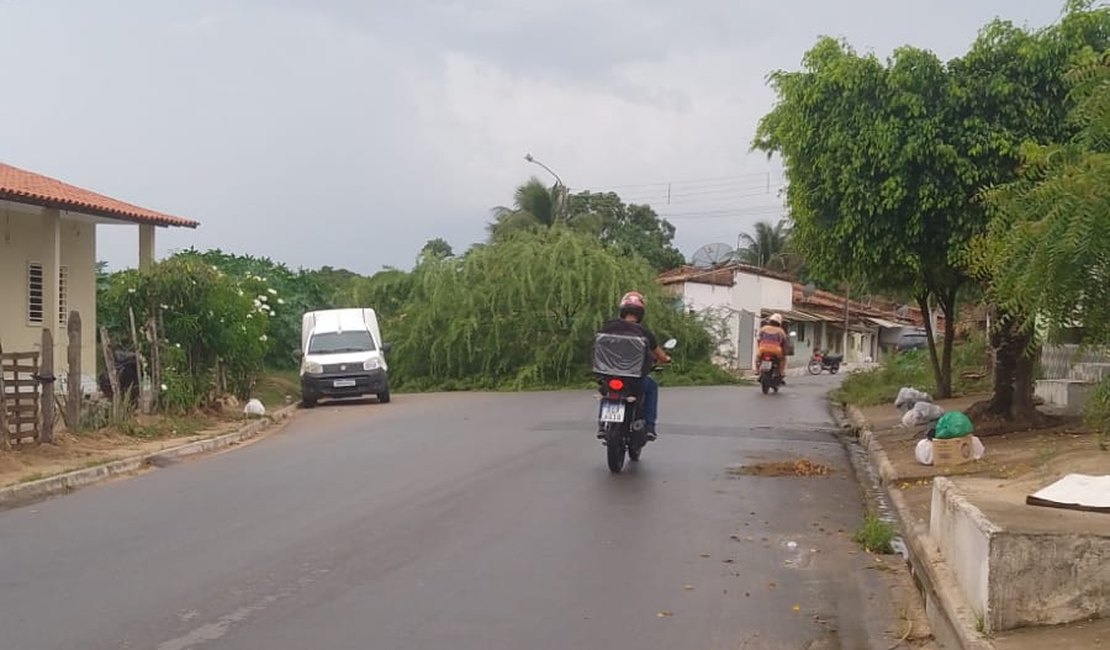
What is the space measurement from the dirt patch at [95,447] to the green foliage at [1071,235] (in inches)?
372

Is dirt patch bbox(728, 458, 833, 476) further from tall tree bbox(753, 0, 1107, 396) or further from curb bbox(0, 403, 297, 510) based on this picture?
curb bbox(0, 403, 297, 510)

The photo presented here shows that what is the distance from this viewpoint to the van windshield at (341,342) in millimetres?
26297

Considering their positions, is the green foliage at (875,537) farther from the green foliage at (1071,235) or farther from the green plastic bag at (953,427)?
the green plastic bag at (953,427)

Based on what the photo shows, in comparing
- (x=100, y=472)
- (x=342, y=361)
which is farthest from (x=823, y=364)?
(x=100, y=472)

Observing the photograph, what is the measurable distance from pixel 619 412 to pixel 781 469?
2.15 meters

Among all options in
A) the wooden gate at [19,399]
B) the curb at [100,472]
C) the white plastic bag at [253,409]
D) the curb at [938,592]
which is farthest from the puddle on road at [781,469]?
the white plastic bag at [253,409]

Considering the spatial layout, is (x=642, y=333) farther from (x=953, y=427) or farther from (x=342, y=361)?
(x=342, y=361)

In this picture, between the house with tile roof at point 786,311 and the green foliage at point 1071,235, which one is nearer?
the green foliage at point 1071,235

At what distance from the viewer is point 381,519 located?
974cm

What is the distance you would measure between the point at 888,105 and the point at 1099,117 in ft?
22.1

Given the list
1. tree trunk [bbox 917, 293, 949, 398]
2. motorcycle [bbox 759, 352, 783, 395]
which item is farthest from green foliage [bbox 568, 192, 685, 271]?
tree trunk [bbox 917, 293, 949, 398]

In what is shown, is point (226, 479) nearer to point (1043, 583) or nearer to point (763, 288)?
point (1043, 583)

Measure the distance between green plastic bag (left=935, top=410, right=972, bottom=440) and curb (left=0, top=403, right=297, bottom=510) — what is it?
8.87 m

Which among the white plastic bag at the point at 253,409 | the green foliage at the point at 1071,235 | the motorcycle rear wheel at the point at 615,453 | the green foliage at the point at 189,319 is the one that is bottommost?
the white plastic bag at the point at 253,409
